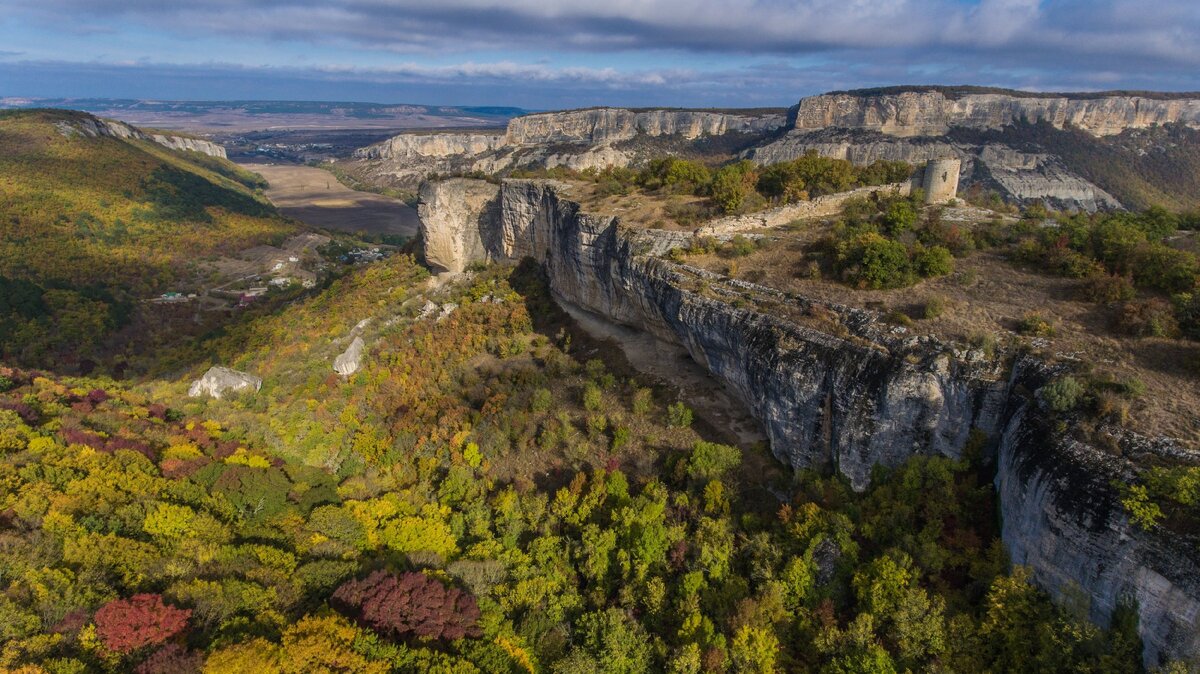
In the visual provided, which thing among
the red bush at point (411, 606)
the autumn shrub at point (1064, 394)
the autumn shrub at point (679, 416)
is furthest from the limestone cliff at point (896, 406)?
the red bush at point (411, 606)

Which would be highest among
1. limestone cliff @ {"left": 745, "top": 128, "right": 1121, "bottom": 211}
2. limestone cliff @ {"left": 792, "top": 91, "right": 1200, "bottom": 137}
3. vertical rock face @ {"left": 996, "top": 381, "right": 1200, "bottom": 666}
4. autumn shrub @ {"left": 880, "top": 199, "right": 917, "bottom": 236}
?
limestone cliff @ {"left": 792, "top": 91, "right": 1200, "bottom": 137}

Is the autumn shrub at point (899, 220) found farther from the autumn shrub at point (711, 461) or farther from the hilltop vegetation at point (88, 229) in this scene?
the hilltop vegetation at point (88, 229)

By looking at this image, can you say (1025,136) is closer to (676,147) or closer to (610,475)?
(676,147)

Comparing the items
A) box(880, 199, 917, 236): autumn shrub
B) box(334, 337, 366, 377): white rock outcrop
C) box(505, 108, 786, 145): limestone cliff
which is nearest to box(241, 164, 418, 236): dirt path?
box(505, 108, 786, 145): limestone cliff

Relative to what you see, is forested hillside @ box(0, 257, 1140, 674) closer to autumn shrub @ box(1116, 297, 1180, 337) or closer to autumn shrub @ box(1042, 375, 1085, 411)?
autumn shrub @ box(1042, 375, 1085, 411)

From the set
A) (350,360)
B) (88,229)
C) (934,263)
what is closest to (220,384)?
(350,360)

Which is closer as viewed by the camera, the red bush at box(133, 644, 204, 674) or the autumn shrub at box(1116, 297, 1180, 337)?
the red bush at box(133, 644, 204, 674)

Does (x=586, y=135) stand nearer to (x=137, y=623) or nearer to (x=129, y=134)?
(x=129, y=134)
